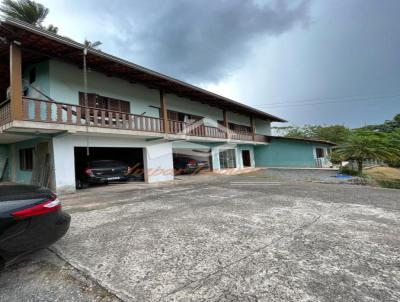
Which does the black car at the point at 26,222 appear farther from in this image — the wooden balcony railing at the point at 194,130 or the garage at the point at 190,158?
the garage at the point at 190,158

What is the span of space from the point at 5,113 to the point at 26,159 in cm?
397

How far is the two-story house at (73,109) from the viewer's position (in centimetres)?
691

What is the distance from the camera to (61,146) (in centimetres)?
834

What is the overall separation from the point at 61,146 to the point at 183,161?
7.95 metres

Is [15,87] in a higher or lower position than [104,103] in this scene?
lower

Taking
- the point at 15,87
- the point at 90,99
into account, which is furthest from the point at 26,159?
the point at 15,87

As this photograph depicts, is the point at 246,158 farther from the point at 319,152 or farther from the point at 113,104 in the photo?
the point at 113,104

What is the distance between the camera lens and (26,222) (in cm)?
224

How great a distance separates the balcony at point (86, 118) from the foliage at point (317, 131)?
29270mm

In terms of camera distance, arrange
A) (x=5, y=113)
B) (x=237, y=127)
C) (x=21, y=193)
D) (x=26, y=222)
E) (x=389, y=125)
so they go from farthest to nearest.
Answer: (x=389, y=125)
(x=237, y=127)
(x=5, y=113)
(x=21, y=193)
(x=26, y=222)

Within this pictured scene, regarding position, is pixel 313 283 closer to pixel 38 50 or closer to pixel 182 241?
pixel 182 241

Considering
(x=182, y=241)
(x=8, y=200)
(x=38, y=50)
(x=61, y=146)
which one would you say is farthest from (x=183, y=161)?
(x=8, y=200)

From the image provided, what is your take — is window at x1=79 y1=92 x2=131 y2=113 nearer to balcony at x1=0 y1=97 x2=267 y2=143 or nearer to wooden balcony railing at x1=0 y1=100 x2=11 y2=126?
balcony at x1=0 y1=97 x2=267 y2=143

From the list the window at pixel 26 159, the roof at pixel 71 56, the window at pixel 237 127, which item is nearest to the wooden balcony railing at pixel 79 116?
the roof at pixel 71 56
